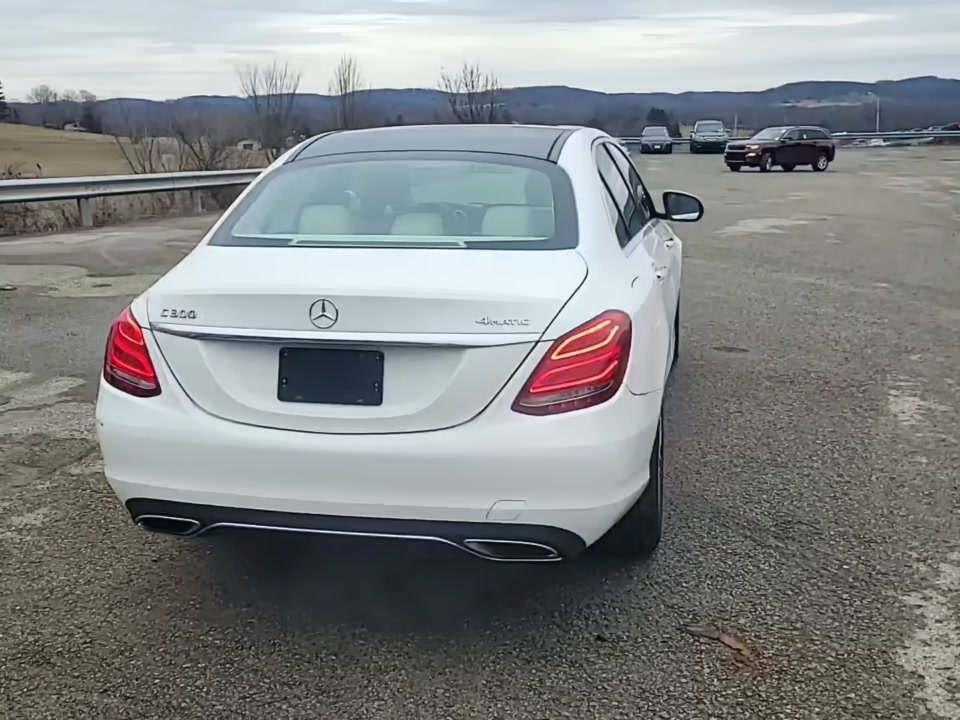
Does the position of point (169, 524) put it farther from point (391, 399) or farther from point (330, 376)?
point (391, 399)

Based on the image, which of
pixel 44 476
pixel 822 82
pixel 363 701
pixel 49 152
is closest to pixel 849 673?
pixel 363 701

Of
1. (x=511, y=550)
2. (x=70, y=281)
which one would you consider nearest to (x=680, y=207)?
(x=511, y=550)

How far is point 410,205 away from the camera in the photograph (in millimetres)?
→ 4125

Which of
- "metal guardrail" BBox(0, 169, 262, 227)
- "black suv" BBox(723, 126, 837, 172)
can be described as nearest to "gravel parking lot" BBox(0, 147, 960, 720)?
"metal guardrail" BBox(0, 169, 262, 227)

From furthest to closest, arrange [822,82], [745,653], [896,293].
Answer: [822,82], [896,293], [745,653]

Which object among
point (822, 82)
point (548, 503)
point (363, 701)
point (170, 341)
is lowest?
point (363, 701)

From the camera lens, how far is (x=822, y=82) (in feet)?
419

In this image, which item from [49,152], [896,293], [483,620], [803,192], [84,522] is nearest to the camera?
[483,620]

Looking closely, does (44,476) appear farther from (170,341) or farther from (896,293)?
(896,293)

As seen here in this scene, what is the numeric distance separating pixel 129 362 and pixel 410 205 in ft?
4.20

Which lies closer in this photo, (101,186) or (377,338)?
(377,338)

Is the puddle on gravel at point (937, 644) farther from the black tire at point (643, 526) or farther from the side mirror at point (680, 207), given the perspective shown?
the side mirror at point (680, 207)

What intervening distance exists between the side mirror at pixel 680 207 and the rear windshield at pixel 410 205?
1.98 metres

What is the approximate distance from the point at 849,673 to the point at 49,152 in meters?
38.5
